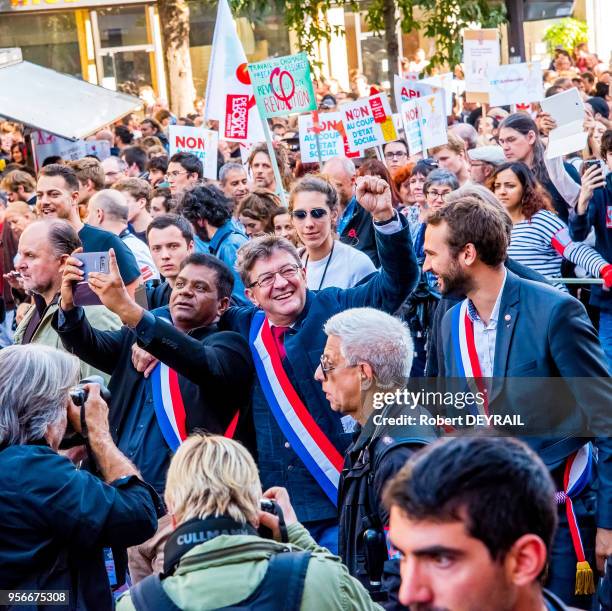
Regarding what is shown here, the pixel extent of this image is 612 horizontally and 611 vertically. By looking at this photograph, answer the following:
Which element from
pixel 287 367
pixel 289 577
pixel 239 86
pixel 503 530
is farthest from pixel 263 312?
pixel 239 86

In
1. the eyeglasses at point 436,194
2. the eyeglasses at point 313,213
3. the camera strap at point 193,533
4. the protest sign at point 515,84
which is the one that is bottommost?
the camera strap at point 193,533

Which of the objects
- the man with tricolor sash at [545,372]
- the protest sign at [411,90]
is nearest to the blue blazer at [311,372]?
the man with tricolor sash at [545,372]

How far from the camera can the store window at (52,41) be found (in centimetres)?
3180

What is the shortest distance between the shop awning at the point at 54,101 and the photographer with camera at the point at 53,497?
10.2m

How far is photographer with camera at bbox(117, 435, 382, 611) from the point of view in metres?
2.84

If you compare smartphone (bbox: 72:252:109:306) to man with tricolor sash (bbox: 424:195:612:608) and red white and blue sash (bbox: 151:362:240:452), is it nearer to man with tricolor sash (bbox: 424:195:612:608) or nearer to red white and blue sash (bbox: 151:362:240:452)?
red white and blue sash (bbox: 151:362:240:452)

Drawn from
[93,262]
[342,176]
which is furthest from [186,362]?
[342,176]

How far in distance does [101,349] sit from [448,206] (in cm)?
178

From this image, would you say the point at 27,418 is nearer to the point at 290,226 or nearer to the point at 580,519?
the point at 580,519

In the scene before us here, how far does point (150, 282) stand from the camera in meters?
7.40

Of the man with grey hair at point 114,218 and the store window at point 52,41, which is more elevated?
the store window at point 52,41

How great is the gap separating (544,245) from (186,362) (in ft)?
10.0

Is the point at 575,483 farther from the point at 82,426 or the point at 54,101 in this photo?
the point at 54,101

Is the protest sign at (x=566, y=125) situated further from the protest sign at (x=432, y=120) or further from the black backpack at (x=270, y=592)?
the black backpack at (x=270, y=592)
